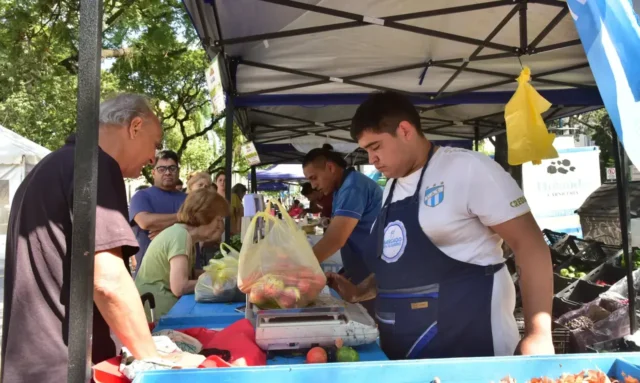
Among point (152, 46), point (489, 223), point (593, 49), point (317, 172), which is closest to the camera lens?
point (593, 49)

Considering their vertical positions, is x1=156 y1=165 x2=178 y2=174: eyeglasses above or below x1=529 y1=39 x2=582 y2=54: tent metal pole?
below

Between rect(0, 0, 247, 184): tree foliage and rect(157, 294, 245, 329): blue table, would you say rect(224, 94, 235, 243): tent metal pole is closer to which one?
rect(0, 0, 247, 184): tree foliage

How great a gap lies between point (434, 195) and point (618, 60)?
0.78m

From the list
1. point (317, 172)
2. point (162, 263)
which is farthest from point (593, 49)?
point (317, 172)

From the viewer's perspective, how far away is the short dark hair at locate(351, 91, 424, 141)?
2062 mm

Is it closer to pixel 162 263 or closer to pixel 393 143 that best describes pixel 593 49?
pixel 393 143

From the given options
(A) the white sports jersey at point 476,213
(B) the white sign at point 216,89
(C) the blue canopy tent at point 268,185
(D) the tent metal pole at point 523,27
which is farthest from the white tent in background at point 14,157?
(C) the blue canopy tent at point 268,185

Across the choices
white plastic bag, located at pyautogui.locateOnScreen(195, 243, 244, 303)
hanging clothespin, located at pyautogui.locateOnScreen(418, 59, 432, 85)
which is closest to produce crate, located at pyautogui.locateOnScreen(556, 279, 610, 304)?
hanging clothespin, located at pyautogui.locateOnScreen(418, 59, 432, 85)

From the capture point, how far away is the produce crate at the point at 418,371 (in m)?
1.28

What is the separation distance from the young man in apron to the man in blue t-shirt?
3037mm

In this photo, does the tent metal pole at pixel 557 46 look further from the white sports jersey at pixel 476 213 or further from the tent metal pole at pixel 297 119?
the tent metal pole at pixel 297 119

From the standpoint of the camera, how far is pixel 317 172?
172 inches

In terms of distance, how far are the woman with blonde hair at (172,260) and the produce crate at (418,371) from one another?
2051 mm

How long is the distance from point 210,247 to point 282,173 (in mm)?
12602
